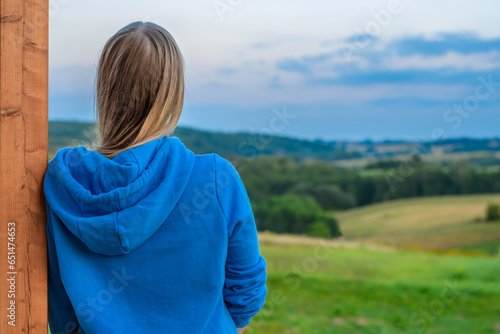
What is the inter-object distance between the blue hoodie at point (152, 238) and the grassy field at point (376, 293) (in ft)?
15.5

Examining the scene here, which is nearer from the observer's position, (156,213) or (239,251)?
(156,213)

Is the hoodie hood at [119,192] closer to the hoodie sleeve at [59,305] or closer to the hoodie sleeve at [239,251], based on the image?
the hoodie sleeve at [239,251]

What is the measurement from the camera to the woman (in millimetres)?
1248

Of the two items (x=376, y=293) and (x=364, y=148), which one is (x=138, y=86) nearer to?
(x=376, y=293)

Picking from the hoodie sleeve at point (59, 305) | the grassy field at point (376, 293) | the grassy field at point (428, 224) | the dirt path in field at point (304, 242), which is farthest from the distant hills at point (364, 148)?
the hoodie sleeve at point (59, 305)

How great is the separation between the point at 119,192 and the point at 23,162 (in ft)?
1.10

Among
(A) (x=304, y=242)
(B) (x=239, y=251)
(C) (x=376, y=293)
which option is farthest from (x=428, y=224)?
(B) (x=239, y=251)

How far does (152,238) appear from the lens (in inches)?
50.7

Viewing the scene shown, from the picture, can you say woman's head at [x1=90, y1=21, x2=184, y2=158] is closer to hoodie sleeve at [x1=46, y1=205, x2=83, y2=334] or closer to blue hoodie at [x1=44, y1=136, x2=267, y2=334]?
blue hoodie at [x1=44, y1=136, x2=267, y2=334]

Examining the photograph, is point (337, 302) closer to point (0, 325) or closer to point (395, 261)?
point (395, 261)

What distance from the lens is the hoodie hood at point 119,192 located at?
1196mm

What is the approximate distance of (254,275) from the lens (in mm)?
1401

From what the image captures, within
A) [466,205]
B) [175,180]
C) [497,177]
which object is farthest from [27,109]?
[497,177]

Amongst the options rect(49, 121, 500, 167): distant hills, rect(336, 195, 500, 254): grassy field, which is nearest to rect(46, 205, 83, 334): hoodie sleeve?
rect(49, 121, 500, 167): distant hills
